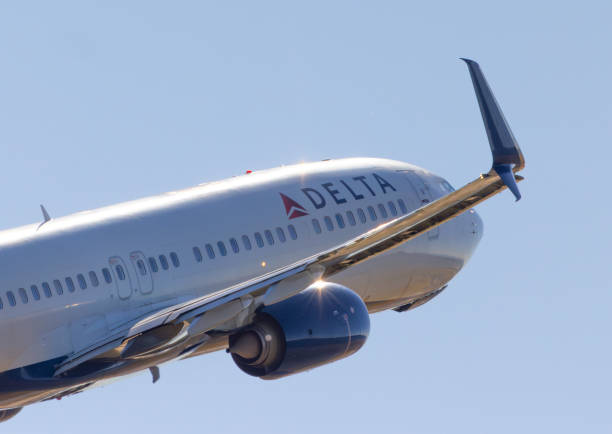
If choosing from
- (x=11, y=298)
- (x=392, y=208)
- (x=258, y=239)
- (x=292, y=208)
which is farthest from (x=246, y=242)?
(x=11, y=298)

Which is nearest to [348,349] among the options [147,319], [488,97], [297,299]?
[297,299]

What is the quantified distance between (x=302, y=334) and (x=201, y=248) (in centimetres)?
388

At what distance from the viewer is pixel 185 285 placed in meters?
42.0

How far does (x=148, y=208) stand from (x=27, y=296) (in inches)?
Result: 171

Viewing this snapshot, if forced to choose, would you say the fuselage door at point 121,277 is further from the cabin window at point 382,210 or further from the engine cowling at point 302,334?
the cabin window at point 382,210

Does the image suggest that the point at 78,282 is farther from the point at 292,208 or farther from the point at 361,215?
the point at 361,215

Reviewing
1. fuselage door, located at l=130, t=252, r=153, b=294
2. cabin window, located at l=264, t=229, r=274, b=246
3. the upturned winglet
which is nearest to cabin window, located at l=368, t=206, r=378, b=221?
cabin window, located at l=264, t=229, r=274, b=246

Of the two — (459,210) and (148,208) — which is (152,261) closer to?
(148,208)

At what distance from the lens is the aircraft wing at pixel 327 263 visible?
32656mm

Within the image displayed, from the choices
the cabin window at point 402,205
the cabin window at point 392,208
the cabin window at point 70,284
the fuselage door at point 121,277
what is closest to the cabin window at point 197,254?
the fuselage door at point 121,277

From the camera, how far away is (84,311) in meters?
40.2

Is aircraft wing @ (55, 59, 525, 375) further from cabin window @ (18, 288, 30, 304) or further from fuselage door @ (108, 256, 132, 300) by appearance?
cabin window @ (18, 288, 30, 304)

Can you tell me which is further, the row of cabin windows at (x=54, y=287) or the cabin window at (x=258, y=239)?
the cabin window at (x=258, y=239)

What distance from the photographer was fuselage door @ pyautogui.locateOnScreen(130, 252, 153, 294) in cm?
4128
